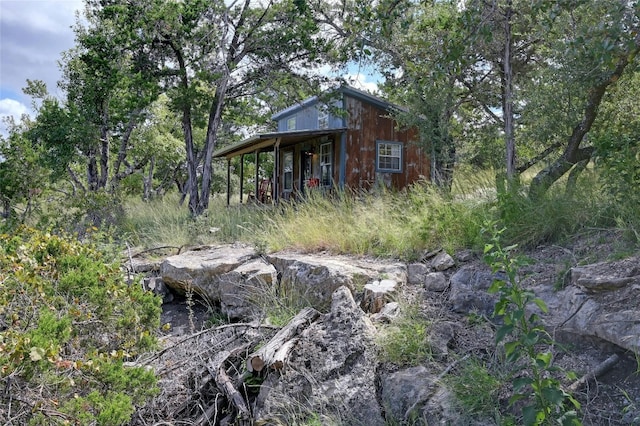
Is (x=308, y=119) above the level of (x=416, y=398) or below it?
above

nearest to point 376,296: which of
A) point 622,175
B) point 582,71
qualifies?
point 622,175

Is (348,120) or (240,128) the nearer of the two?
(348,120)

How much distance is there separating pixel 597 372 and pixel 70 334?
3.35m

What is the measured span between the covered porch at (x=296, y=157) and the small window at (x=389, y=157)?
1.27m

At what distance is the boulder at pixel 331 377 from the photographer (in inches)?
128

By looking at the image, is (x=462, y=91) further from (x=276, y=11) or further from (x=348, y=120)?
(x=276, y=11)

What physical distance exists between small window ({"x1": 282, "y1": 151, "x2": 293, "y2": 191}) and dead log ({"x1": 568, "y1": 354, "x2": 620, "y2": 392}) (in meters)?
14.6

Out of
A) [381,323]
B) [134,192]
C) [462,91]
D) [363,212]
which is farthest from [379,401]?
[134,192]

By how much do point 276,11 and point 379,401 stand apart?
36.1ft

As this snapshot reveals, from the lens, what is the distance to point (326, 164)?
49.1 ft

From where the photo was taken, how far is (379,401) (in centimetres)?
328

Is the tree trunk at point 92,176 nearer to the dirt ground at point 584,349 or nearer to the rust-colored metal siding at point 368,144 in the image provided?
the rust-colored metal siding at point 368,144

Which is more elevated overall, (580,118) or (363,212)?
(580,118)

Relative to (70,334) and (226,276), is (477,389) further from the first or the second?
(226,276)
